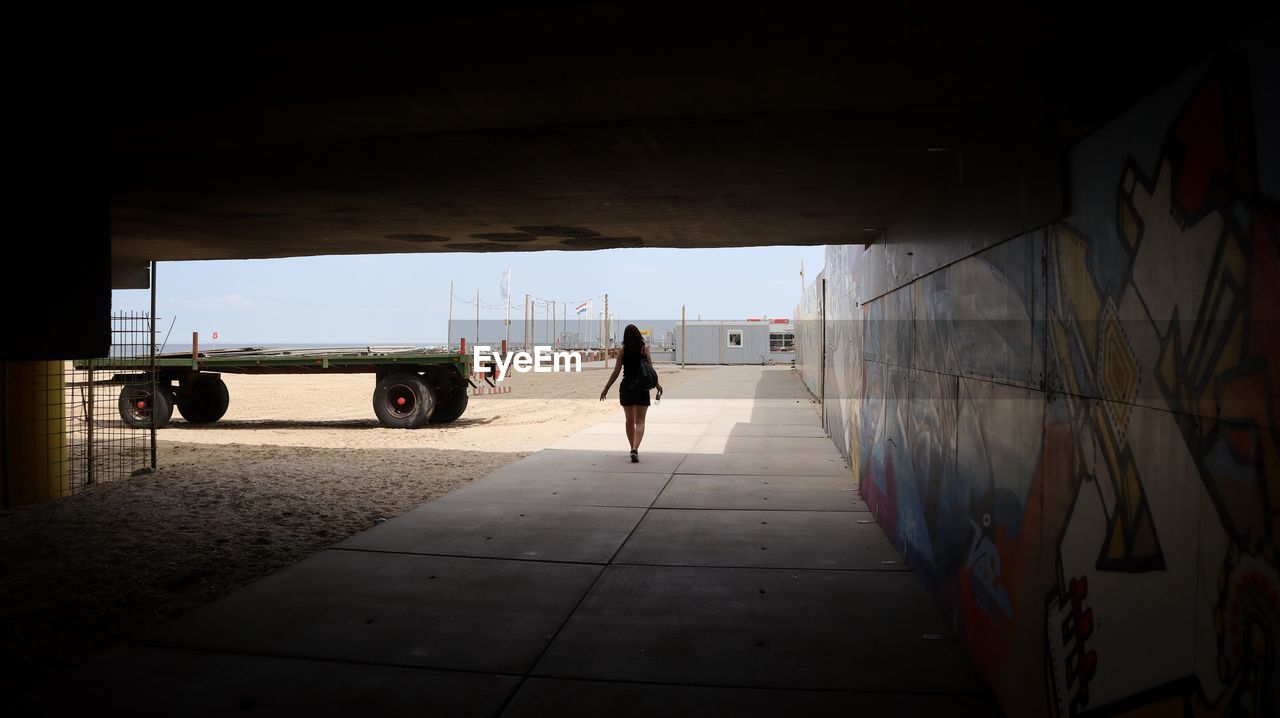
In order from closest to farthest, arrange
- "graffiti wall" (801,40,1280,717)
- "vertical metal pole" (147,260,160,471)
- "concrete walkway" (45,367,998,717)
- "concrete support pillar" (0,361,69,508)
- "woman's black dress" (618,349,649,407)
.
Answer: "graffiti wall" (801,40,1280,717) < "concrete walkway" (45,367,998,717) < "concrete support pillar" (0,361,69,508) < "vertical metal pole" (147,260,160,471) < "woman's black dress" (618,349,649,407)

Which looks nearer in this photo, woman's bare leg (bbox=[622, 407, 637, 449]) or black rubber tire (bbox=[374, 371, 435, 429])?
woman's bare leg (bbox=[622, 407, 637, 449])

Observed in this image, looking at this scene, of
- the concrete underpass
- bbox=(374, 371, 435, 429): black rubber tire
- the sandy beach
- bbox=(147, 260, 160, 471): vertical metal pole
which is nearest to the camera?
the concrete underpass

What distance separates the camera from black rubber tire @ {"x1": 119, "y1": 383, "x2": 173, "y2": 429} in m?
15.6

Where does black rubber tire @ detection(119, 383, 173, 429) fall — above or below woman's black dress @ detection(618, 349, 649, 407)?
below

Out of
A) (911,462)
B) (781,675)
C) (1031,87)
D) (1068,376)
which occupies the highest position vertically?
(1031,87)

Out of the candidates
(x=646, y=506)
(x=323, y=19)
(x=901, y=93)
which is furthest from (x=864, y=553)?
(x=323, y=19)

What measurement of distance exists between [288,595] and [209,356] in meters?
13.4

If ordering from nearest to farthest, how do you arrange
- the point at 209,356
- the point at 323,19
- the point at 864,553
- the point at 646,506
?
the point at 323,19, the point at 864,553, the point at 646,506, the point at 209,356

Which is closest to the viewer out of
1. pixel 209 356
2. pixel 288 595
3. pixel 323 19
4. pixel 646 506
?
pixel 323 19

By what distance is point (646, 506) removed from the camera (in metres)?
7.84

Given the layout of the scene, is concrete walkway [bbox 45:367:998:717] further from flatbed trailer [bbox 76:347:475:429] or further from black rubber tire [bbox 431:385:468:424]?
black rubber tire [bbox 431:385:468:424]

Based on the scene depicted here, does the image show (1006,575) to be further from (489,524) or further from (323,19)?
(489,524)

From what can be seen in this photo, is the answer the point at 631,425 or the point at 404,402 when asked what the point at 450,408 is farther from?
the point at 631,425

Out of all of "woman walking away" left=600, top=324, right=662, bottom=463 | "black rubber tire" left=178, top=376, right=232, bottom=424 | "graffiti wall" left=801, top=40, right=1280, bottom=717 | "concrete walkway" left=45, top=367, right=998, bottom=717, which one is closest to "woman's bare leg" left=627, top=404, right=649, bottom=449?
"woman walking away" left=600, top=324, right=662, bottom=463
